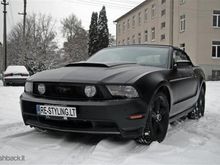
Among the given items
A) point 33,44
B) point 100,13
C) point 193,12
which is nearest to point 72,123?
point 193,12

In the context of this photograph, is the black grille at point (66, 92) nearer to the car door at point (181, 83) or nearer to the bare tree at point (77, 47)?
the car door at point (181, 83)

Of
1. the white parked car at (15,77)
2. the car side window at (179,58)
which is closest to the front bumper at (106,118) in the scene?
the car side window at (179,58)

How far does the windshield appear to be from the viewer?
470 cm

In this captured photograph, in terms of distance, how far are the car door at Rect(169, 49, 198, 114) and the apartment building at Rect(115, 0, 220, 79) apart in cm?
2266

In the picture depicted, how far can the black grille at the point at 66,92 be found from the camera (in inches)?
137

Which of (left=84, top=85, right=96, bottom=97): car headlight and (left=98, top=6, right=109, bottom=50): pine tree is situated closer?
(left=84, top=85, right=96, bottom=97): car headlight

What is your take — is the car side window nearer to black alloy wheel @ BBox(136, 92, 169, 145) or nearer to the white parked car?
black alloy wheel @ BBox(136, 92, 169, 145)

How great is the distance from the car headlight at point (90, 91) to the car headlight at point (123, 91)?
181 mm

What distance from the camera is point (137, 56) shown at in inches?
192

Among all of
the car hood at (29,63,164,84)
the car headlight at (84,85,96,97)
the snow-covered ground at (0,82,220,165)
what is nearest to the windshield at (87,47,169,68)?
the car hood at (29,63,164,84)

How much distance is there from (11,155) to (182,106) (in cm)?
276

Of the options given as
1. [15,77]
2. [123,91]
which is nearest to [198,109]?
[123,91]

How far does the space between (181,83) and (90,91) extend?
6.15ft

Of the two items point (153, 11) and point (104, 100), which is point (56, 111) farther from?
point (153, 11)
